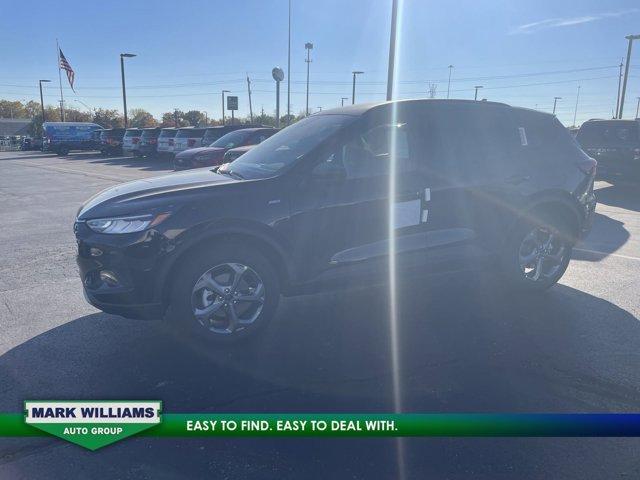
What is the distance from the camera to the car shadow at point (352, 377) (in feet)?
8.15

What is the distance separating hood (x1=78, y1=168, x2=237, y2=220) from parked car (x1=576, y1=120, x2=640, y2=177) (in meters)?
11.0

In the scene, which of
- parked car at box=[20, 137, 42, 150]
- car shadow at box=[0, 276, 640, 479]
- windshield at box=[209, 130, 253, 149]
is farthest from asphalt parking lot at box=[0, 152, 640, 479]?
parked car at box=[20, 137, 42, 150]

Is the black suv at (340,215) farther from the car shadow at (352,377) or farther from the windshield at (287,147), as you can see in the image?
the car shadow at (352,377)

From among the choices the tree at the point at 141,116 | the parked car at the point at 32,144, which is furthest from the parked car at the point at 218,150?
the tree at the point at 141,116

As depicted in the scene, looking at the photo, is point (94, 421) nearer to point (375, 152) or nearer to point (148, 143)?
point (375, 152)

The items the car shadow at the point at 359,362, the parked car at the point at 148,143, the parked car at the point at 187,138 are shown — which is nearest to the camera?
the car shadow at the point at 359,362

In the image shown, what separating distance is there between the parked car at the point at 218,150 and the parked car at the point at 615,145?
8801 millimetres

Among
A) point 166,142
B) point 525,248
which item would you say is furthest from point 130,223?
point 166,142

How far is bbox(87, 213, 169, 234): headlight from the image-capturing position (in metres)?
3.40

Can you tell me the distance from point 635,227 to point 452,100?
224 inches

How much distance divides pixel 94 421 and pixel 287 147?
2.63 m

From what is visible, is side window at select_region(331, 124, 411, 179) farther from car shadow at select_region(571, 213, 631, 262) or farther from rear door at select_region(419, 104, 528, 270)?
car shadow at select_region(571, 213, 631, 262)

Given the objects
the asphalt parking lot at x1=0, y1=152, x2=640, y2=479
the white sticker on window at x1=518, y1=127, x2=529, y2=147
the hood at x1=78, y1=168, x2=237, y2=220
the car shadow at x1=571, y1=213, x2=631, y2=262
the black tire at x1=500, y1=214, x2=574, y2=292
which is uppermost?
the white sticker on window at x1=518, y1=127, x2=529, y2=147

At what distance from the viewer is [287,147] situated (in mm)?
4281
